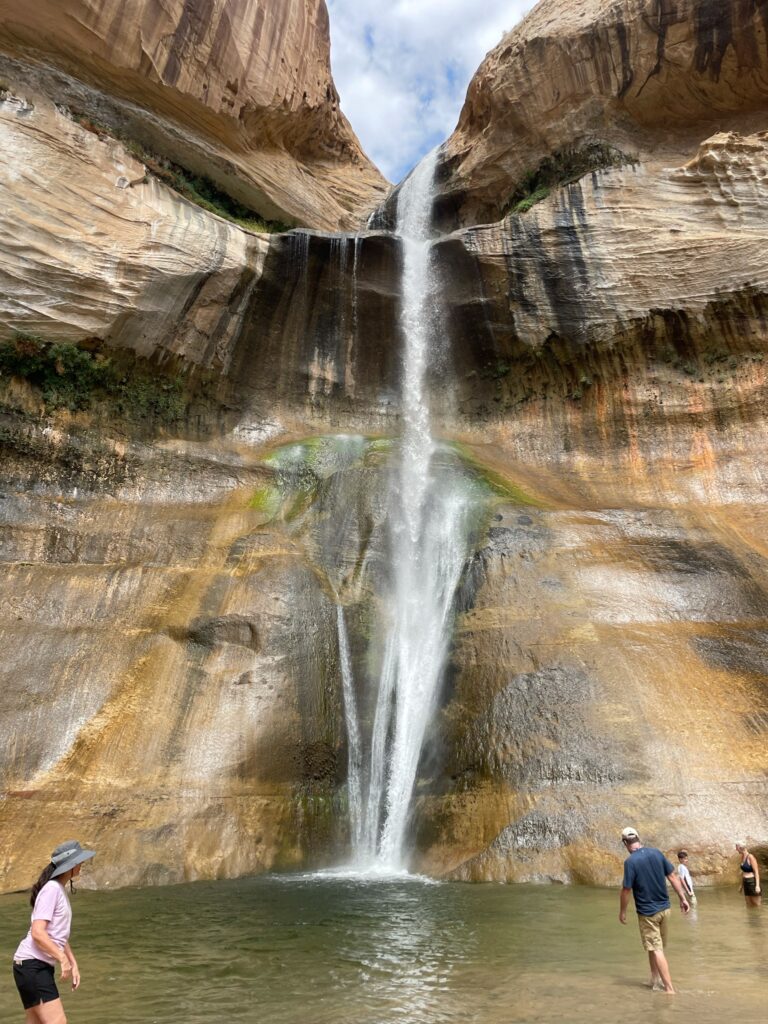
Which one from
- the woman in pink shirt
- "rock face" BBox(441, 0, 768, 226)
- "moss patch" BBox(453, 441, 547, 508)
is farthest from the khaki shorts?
"rock face" BBox(441, 0, 768, 226)

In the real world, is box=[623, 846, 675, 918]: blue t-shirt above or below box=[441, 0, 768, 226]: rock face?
below

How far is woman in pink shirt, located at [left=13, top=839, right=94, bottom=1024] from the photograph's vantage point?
412 centimetres

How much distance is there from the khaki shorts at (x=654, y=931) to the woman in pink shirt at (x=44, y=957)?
3994mm

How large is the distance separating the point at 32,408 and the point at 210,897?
40.0 feet

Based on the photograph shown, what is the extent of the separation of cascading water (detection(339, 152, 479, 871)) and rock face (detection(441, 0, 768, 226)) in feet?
19.5

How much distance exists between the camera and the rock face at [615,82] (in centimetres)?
2100

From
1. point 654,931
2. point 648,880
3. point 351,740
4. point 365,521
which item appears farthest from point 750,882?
point 365,521

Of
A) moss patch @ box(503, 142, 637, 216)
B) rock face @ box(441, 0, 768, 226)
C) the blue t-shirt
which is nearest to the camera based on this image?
the blue t-shirt

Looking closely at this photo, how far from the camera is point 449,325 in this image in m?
22.4

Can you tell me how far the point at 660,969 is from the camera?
5.57 metres

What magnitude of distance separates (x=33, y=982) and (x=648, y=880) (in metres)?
4.37

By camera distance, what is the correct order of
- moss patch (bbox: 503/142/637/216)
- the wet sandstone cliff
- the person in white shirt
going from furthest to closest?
moss patch (bbox: 503/142/637/216) < the wet sandstone cliff < the person in white shirt

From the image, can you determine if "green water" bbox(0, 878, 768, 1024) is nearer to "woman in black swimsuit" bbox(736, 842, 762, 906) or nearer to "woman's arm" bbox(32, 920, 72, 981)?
"woman in black swimsuit" bbox(736, 842, 762, 906)

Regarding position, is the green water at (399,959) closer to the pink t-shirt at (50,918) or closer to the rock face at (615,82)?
the pink t-shirt at (50,918)
